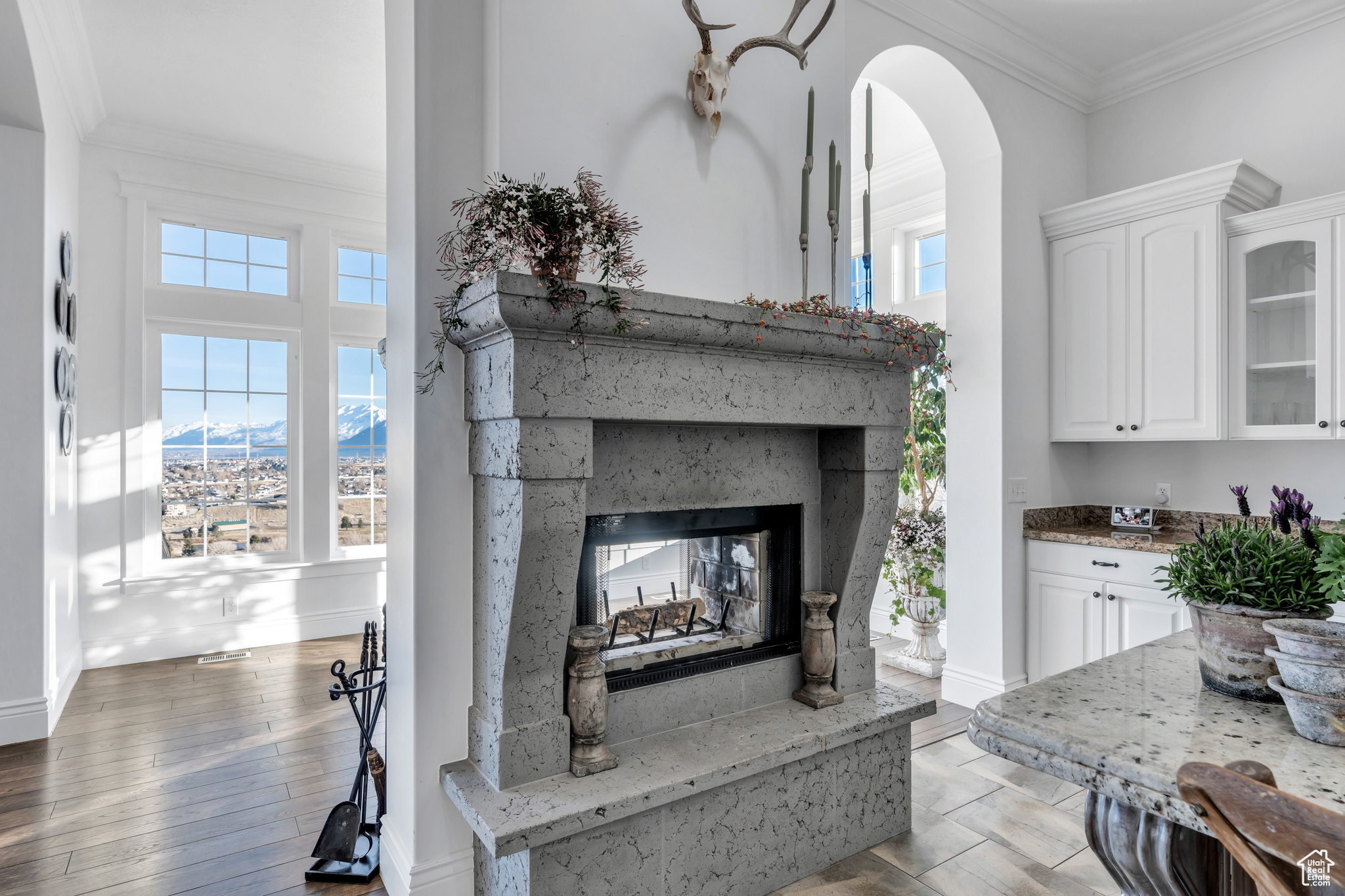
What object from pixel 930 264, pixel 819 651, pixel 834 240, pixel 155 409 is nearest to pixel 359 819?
pixel 819 651

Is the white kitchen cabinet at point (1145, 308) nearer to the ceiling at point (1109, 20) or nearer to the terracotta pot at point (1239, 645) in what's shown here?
the ceiling at point (1109, 20)

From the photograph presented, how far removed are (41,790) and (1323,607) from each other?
12.3 feet

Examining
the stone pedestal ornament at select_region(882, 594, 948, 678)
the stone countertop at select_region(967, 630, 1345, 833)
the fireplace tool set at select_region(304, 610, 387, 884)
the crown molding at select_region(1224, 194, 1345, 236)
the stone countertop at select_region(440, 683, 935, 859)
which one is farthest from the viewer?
the stone pedestal ornament at select_region(882, 594, 948, 678)

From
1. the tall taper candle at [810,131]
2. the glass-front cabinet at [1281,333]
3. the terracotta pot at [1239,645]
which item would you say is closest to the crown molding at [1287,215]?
the glass-front cabinet at [1281,333]

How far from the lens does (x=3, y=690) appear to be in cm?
301

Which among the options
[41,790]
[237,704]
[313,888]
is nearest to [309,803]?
[313,888]

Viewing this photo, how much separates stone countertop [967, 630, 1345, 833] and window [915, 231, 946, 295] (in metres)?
3.64

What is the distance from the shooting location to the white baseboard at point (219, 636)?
410 cm

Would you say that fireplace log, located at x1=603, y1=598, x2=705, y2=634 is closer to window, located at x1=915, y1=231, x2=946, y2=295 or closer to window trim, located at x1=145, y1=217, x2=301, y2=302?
window, located at x1=915, y1=231, x2=946, y2=295

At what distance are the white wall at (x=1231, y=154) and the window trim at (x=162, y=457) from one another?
4467 millimetres

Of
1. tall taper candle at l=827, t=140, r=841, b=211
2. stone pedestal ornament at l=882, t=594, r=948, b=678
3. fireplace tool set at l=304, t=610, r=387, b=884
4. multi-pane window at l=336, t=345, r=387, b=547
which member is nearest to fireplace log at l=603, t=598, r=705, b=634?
fireplace tool set at l=304, t=610, r=387, b=884

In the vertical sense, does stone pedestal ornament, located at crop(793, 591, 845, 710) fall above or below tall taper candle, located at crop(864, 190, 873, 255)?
below

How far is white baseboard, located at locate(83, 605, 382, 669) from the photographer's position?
4.10 metres

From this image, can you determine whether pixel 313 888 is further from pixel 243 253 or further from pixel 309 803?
pixel 243 253
